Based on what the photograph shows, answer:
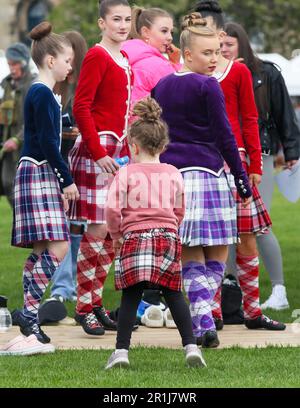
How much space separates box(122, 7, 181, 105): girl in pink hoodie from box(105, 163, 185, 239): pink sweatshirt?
1.44m

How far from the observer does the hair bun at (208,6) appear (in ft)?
28.2

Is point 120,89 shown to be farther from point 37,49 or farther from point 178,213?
point 178,213

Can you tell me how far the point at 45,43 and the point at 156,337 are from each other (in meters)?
1.98

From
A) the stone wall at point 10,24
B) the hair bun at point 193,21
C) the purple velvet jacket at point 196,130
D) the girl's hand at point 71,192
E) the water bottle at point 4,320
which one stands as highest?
the hair bun at point 193,21

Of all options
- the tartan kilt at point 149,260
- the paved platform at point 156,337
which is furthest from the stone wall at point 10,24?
the tartan kilt at point 149,260

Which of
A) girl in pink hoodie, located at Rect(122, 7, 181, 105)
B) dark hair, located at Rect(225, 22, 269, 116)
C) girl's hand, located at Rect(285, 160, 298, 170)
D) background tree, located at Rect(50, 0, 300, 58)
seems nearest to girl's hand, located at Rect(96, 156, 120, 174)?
girl in pink hoodie, located at Rect(122, 7, 181, 105)

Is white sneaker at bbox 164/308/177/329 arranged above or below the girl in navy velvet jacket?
below

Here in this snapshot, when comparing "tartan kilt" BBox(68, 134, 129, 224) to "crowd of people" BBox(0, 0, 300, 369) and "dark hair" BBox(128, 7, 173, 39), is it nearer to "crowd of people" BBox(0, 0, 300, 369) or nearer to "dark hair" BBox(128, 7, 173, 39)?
"crowd of people" BBox(0, 0, 300, 369)

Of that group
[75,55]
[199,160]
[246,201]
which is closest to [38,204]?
[199,160]

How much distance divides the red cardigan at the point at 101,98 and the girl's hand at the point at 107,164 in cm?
3

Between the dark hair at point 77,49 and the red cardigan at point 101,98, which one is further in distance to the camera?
the dark hair at point 77,49

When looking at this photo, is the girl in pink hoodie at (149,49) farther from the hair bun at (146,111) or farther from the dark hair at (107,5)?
the hair bun at (146,111)

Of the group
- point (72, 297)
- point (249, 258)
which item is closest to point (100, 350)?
point (249, 258)

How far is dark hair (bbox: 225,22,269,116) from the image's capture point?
8977 mm
